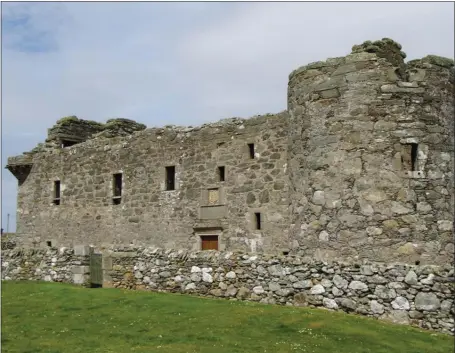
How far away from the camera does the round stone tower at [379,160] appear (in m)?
14.4

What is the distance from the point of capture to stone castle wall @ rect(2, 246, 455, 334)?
11484mm

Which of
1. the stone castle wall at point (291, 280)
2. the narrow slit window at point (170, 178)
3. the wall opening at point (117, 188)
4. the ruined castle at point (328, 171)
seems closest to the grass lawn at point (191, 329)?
the stone castle wall at point (291, 280)

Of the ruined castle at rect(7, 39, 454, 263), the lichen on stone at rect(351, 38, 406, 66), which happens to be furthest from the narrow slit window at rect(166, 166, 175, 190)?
the lichen on stone at rect(351, 38, 406, 66)

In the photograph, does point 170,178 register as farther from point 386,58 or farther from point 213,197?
point 386,58

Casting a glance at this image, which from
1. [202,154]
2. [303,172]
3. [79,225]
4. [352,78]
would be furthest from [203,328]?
[79,225]

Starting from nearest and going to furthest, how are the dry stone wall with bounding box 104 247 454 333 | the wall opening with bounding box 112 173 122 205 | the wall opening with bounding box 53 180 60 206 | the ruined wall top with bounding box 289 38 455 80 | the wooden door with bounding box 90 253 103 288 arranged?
the dry stone wall with bounding box 104 247 454 333, the ruined wall top with bounding box 289 38 455 80, the wooden door with bounding box 90 253 103 288, the wall opening with bounding box 112 173 122 205, the wall opening with bounding box 53 180 60 206

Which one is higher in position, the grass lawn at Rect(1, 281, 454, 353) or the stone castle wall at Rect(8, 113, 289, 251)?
the stone castle wall at Rect(8, 113, 289, 251)

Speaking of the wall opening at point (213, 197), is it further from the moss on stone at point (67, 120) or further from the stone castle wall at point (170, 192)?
the moss on stone at point (67, 120)

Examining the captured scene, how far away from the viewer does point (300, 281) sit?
42.9ft

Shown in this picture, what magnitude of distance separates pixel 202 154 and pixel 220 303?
326 inches

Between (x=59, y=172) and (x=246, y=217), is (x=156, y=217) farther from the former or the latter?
(x=59, y=172)

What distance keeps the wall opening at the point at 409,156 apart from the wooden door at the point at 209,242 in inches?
299

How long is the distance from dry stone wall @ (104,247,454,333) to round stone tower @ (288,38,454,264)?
1.97 m

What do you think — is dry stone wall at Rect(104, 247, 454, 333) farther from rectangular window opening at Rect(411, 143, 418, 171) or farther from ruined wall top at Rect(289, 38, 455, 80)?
ruined wall top at Rect(289, 38, 455, 80)
